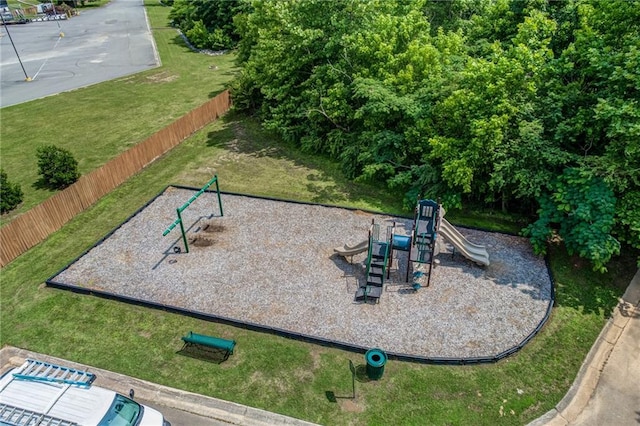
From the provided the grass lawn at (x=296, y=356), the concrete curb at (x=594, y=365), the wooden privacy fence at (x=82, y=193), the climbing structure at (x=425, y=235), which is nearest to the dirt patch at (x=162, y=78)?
the wooden privacy fence at (x=82, y=193)

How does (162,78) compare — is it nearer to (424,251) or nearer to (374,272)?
(374,272)

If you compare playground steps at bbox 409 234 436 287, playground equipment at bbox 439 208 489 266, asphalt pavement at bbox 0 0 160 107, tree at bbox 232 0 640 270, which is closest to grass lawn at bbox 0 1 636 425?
tree at bbox 232 0 640 270

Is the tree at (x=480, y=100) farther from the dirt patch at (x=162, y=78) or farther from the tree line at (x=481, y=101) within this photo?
the dirt patch at (x=162, y=78)

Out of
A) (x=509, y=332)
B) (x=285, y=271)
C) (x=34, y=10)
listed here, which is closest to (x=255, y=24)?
(x=285, y=271)

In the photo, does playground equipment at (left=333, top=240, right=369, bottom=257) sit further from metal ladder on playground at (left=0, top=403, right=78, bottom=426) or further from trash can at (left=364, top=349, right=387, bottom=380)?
metal ladder on playground at (left=0, top=403, right=78, bottom=426)

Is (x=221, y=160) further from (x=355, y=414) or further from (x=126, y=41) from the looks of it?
(x=126, y=41)

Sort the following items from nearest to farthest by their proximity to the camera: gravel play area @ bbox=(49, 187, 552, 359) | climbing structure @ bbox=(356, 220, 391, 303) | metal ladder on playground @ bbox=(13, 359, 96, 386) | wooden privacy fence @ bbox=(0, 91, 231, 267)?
metal ladder on playground @ bbox=(13, 359, 96, 386)
gravel play area @ bbox=(49, 187, 552, 359)
climbing structure @ bbox=(356, 220, 391, 303)
wooden privacy fence @ bbox=(0, 91, 231, 267)
